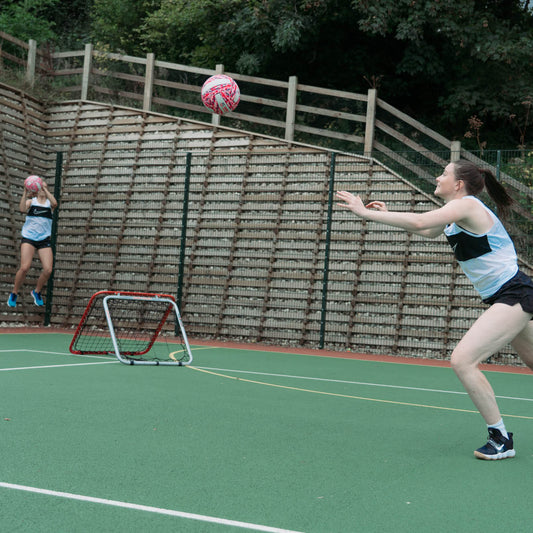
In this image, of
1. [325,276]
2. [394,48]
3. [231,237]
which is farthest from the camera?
[394,48]

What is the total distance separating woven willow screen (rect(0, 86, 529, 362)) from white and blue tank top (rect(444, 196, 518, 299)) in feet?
17.0

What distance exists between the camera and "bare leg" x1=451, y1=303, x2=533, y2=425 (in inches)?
124

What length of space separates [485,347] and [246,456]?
1174 millimetres

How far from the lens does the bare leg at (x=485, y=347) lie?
314 centimetres

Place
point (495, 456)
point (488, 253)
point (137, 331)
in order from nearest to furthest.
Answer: point (495, 456)
point (488, 253)
point (137, 331)

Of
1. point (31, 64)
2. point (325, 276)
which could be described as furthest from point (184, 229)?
point (31, 64)

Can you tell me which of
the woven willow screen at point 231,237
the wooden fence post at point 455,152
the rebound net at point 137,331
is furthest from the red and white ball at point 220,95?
the wooden fence post at point 455,152

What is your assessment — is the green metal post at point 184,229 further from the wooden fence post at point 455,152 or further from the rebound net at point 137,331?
the wooden fence post at point 455,152

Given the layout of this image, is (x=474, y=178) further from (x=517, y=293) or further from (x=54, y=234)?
(x=54, y=234)

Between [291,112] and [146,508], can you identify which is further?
[291,112]

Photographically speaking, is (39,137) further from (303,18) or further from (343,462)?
(343,462)

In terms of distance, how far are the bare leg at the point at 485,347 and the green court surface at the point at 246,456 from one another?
282 mm

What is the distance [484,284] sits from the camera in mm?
3314

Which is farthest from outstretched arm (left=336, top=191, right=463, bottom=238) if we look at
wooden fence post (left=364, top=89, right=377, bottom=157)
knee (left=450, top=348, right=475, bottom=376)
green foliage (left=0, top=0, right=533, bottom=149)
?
green foliage (left=0, top=0, right=533, bottom=149)
